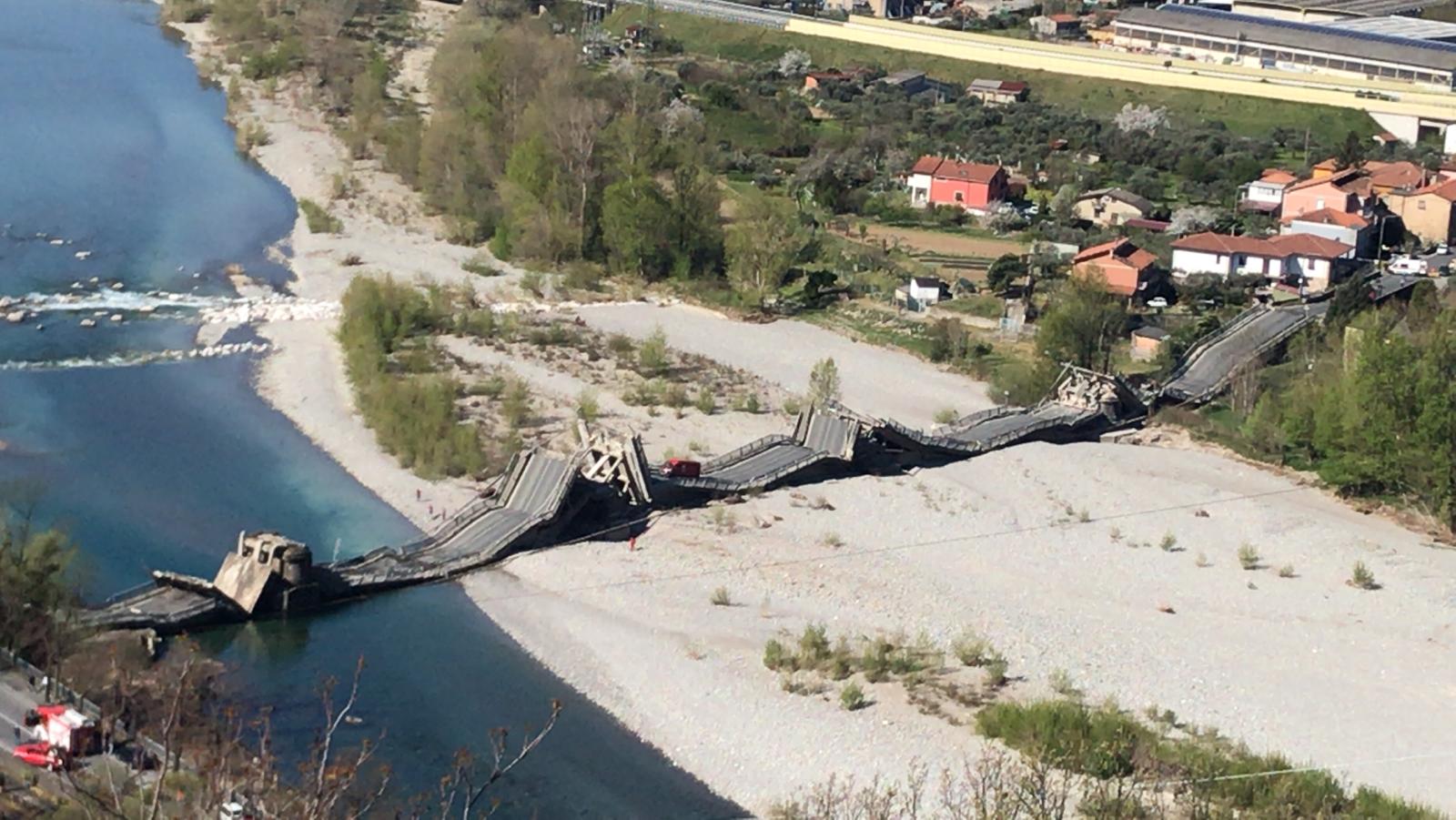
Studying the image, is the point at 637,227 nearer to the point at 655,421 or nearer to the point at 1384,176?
the point at 655,421

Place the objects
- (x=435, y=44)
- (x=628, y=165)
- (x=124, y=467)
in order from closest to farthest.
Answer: (x=124, y=467)
(x=628, y=165)
(x=435, y=44)

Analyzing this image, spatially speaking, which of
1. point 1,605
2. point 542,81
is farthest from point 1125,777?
point 542,81

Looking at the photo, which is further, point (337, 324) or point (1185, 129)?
point (1185, 129)

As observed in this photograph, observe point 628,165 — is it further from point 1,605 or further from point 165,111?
point 1,605

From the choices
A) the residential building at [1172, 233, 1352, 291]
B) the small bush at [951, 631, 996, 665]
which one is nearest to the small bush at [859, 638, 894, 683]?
the small bush at [951, 631, 996, 665]

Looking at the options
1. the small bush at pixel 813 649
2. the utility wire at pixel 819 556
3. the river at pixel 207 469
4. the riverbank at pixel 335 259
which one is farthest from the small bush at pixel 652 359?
the small bush at pixel 813 649

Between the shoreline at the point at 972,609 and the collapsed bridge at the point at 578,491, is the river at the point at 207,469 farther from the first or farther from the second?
the shoreline at the point at 972,609
